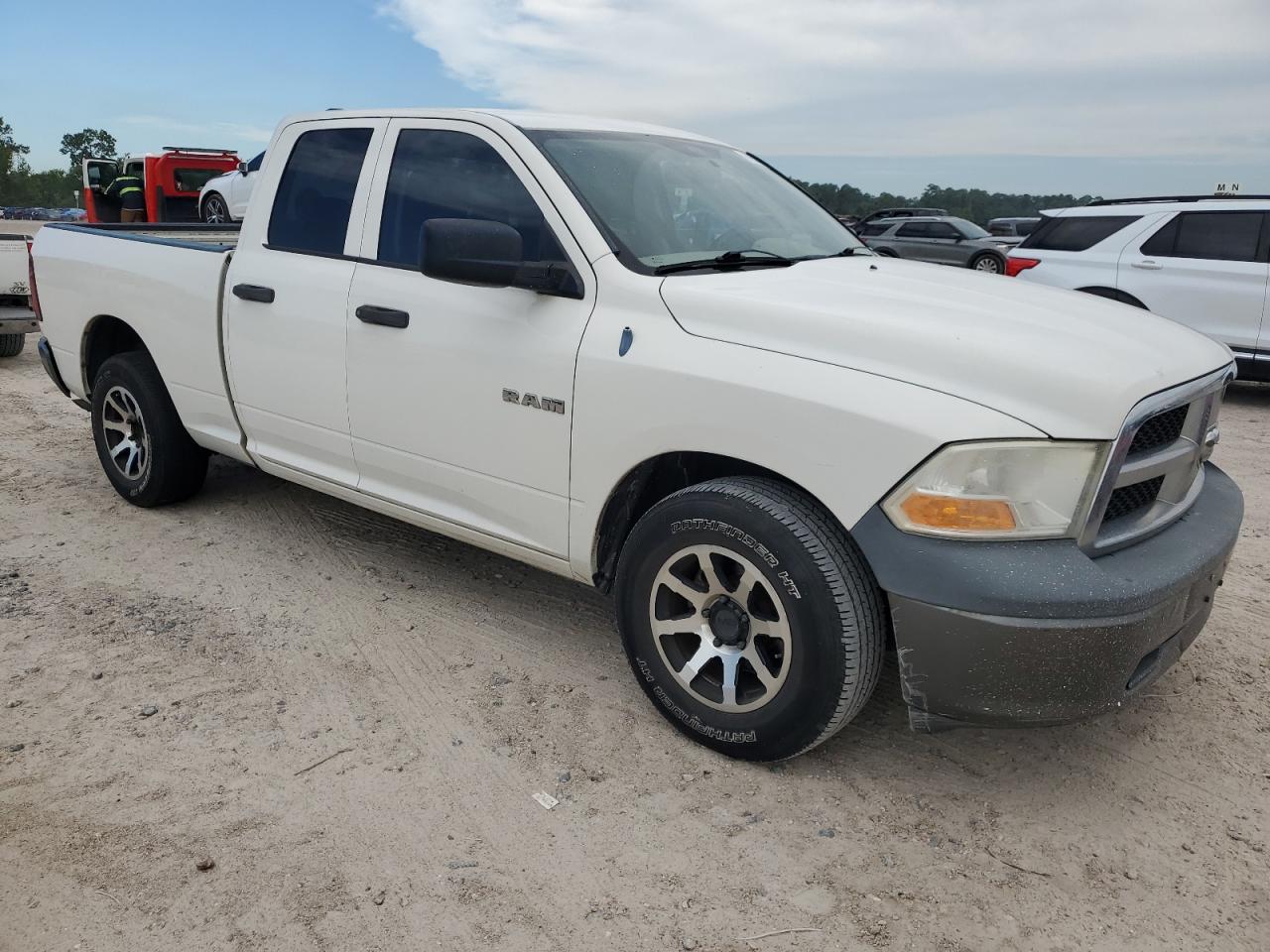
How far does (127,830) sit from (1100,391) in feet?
9.25

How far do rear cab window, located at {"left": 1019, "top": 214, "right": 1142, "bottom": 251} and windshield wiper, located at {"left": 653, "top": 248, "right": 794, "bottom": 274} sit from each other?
698cm

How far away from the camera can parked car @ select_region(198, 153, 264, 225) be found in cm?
1686

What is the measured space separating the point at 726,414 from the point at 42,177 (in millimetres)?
124238

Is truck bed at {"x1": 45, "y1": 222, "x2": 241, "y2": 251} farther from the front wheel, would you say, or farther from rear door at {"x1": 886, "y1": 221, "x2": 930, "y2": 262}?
rear door at {"x1": 886, "y1": 221, "x2": 930, "y2": 262}

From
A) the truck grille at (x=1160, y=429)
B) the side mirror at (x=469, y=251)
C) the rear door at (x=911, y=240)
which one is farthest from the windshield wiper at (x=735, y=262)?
the rear door at (x=911, y=240)

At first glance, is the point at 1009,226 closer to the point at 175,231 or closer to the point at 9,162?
the point at 175,231

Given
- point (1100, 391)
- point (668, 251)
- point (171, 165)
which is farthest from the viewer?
point (171, 165)

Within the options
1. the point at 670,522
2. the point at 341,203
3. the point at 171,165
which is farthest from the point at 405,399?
the point at 171,165

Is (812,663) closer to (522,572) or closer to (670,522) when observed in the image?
(670,522)

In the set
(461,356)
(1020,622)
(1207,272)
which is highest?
(1207,272)

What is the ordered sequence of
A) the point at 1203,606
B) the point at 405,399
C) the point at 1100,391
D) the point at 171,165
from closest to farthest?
1. the point at 1100,391
2. the point at 1203,606
3. the point at 405,399
4. the point at 171,165

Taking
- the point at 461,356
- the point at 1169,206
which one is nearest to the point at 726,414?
the point at 461,356

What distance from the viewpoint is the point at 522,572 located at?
4520 mm

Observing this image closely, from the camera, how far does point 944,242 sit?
1942cm
